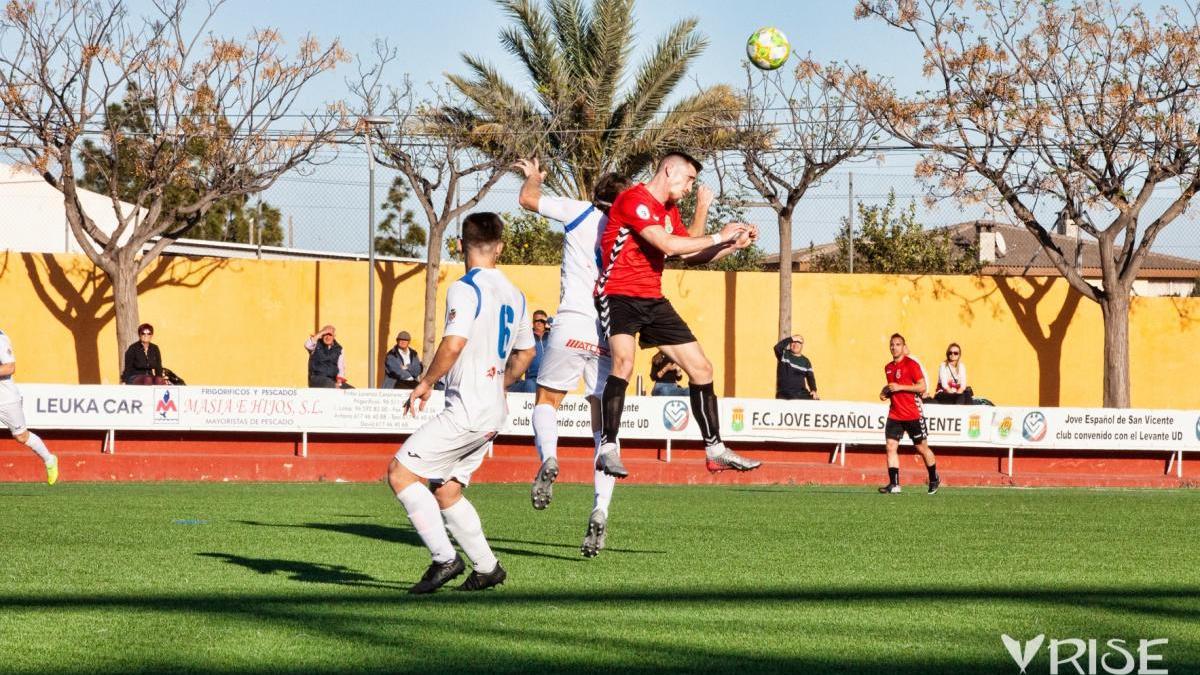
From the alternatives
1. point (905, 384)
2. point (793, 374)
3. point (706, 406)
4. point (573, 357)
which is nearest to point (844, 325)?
point (793, 374)

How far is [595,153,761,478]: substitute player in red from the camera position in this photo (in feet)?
29.8

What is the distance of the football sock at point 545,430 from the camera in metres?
9.74

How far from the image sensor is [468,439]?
7.53 meters

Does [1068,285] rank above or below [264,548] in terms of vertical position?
above

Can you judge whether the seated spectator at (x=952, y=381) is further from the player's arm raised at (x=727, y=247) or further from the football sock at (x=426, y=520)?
the football sock at (x=426, y=520)

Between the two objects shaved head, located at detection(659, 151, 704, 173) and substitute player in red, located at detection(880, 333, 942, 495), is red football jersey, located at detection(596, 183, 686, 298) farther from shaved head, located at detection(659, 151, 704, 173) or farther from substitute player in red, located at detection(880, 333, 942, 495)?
substitute player in red, located at detection(880, 333, 942, 495)

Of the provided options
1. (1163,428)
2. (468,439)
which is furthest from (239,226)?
(468,439)

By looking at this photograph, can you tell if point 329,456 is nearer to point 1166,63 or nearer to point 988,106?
point 988,106

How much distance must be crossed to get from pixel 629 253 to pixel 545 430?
136 centimetres

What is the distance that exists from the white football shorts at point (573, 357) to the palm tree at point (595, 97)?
23417 mm

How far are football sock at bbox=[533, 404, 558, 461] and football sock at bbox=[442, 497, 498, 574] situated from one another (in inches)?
76.4

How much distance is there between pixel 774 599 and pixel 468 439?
64.1 inches

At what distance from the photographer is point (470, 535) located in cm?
761

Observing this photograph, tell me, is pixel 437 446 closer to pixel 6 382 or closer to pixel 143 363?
pixel 6 382
